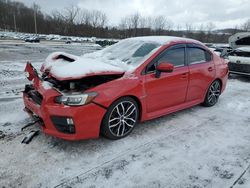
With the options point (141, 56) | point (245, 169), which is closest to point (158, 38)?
point (141, 56)

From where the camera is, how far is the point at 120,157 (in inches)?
117

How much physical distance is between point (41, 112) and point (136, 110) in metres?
1.38

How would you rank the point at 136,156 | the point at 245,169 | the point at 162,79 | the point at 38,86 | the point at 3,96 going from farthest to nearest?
the point at 3,96 < the point at 162,79 < the point at 38,86 < the point at 136,156 < the point at 245,169

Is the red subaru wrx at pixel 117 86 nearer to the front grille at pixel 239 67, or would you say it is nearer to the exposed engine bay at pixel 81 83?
the exposed engine bay at pixel 81 83

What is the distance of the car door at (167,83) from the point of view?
11.7 feet

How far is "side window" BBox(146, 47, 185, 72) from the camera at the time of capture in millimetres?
3634

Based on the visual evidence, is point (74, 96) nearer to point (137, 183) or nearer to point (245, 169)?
point (137, 183)

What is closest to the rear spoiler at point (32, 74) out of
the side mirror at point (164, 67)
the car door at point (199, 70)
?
the side mirror at point (164, 67)

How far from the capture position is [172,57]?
155 inches

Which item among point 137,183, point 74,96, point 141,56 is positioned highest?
point 141,56

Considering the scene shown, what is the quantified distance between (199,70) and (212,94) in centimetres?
93

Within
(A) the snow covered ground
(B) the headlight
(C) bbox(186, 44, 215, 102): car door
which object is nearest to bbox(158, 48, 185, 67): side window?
(C) bbox(186, 44, 215, 102): car door

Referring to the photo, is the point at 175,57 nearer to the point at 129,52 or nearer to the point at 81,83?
the point at 129,52

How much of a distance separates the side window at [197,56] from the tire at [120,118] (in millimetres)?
1621
